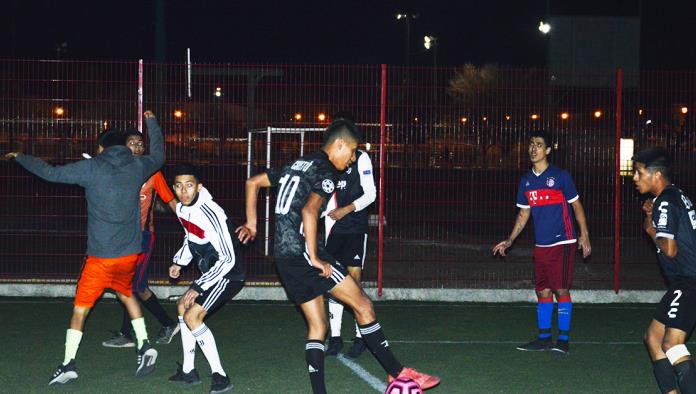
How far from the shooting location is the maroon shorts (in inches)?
339

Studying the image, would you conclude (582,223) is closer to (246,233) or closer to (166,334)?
(246,233)

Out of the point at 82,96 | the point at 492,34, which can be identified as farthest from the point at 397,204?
the point at 492,34

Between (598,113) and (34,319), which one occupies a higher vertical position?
(598,113)

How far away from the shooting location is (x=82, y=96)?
1107 cm

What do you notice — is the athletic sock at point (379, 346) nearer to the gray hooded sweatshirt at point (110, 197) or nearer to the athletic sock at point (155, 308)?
the gray hooded sweatshirt at point (110, 197)

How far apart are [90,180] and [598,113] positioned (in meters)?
6.79

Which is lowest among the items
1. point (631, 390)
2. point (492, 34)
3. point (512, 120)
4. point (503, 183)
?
point (631, 390)

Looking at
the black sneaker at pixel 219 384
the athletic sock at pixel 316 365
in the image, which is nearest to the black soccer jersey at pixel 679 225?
the athletic sock at pixel 316 365

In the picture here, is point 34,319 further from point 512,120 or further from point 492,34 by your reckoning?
point 492,34

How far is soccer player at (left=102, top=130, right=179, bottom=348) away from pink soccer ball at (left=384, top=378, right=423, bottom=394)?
2.99 m

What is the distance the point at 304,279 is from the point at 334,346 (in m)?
2.33

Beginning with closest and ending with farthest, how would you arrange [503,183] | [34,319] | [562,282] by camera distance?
1. [562,282]
2. [34,319]
3. [503,183]

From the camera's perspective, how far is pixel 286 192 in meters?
6.19

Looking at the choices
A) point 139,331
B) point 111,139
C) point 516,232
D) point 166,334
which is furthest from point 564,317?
point 111,139
